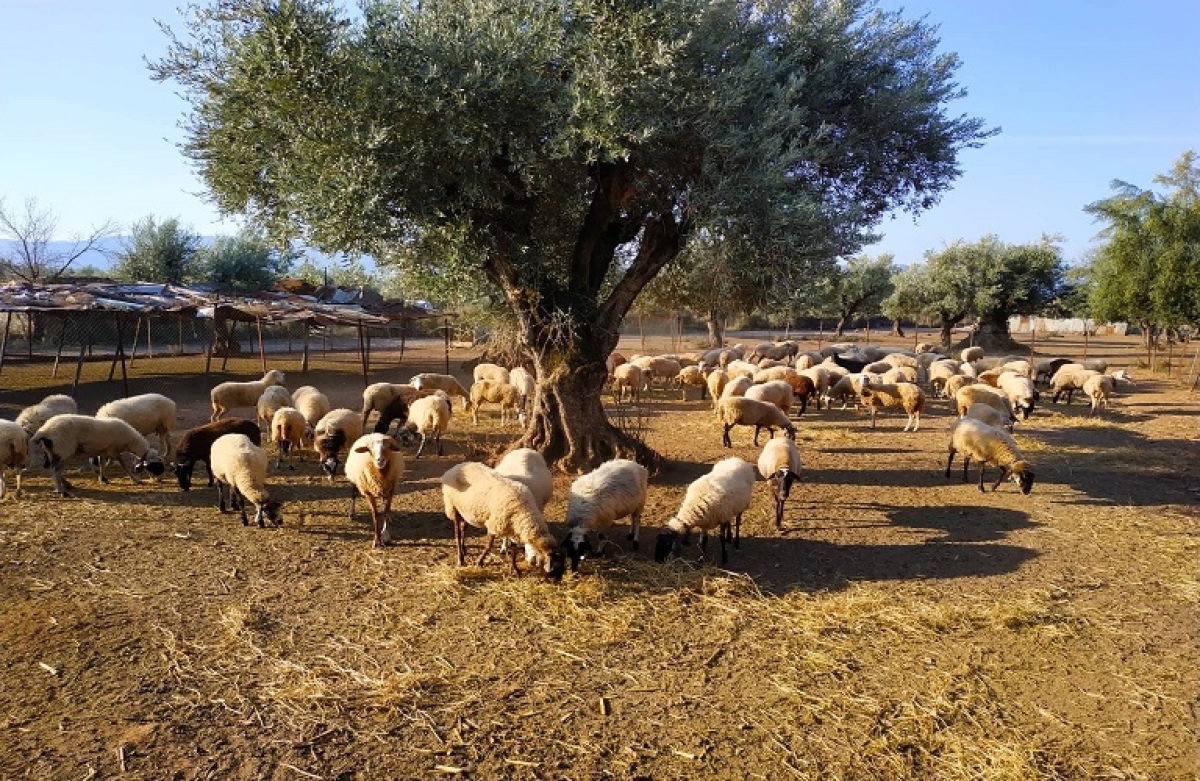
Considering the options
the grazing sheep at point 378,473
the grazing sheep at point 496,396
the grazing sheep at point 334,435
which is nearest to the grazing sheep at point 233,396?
the grazing sheep at point 334,435

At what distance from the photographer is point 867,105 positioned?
10.4m

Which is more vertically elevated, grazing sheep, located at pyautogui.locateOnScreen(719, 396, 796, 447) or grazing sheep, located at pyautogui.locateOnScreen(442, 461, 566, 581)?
grazing sheep, located at pyautogui.locateOnScreen(719, 396, 796, 447)

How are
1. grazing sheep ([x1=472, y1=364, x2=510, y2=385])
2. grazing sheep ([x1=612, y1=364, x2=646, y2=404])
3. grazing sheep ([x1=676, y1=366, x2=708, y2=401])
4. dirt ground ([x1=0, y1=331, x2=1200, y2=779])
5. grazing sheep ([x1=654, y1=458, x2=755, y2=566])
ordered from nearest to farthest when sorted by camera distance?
dirt ground ([x1=0, y1=331, x2=1200, y2=779]), grazing sheep ([x1=654, y1=458, x2=755, y2=566]), grazing sheep ([x1=472, y1=364, x2=510, y2=385]), grazing sheep ([x1=612, y1=364, x2=646, y2=404]), grazing sheep ([x1=676, y1=366, x2=708, y2=401])

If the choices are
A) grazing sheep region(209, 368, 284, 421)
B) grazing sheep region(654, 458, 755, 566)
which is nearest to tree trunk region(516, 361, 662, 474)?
grazing sheep region(654, 458, 755, 566)

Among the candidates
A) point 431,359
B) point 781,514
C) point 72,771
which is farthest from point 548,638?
point 431,359

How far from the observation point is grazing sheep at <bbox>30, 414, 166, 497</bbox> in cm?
998

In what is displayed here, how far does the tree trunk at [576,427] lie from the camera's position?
11555mm

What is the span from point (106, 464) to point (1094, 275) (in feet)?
109

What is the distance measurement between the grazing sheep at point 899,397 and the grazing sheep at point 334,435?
455 inches

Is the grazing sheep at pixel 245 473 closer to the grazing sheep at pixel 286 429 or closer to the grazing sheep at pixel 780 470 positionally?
the grazing sheep at pixel 286 429

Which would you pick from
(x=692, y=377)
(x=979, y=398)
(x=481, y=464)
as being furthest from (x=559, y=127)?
(x=692, y=377)

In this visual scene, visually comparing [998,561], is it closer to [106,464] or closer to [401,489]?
[401,489]

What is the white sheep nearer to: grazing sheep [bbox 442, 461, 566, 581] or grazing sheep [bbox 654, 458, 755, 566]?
grazing sheep [bbox 442, 461, 566, 581]

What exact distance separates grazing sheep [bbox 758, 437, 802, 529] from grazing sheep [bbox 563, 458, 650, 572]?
1814mm
